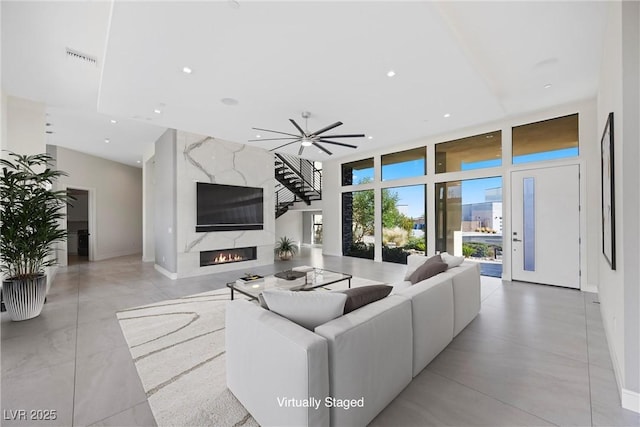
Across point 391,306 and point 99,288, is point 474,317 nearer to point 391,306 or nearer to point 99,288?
point 391,306

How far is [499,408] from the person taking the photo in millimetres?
1830

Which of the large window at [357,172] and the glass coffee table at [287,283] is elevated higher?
the large window at [357,172]

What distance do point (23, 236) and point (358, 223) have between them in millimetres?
7131

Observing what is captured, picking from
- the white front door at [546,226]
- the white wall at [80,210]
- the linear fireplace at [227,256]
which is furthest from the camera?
the white wall at [80,210]

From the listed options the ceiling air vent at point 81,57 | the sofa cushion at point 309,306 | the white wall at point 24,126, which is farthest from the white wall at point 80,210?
the sofa cushion at point 309,306

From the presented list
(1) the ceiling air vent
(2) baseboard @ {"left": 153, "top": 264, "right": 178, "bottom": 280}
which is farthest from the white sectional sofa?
(2) baseboard @ {"left": 153, "top": 264, "right": 178, "bottom": 280}

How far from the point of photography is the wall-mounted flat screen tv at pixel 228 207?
6.17 m

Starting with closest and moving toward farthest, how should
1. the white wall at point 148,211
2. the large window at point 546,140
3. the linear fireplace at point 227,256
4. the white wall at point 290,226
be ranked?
the large window at point 546,140
the linear fireplace at point 227,256
the white wall at point 148,211
the white wall at point 290,226

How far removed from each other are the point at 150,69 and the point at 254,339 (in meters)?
3.46

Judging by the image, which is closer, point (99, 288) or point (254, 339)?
point (254, 339)

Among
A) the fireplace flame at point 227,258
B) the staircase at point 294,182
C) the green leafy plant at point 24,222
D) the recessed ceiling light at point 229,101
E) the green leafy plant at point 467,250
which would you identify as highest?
the recessed ceiling light at point 229,101

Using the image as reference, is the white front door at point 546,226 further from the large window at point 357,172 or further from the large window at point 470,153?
the large window at point 357,172

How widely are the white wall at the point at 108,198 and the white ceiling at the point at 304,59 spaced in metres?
3.30

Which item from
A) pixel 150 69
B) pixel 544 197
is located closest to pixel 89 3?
pixel 150 69
